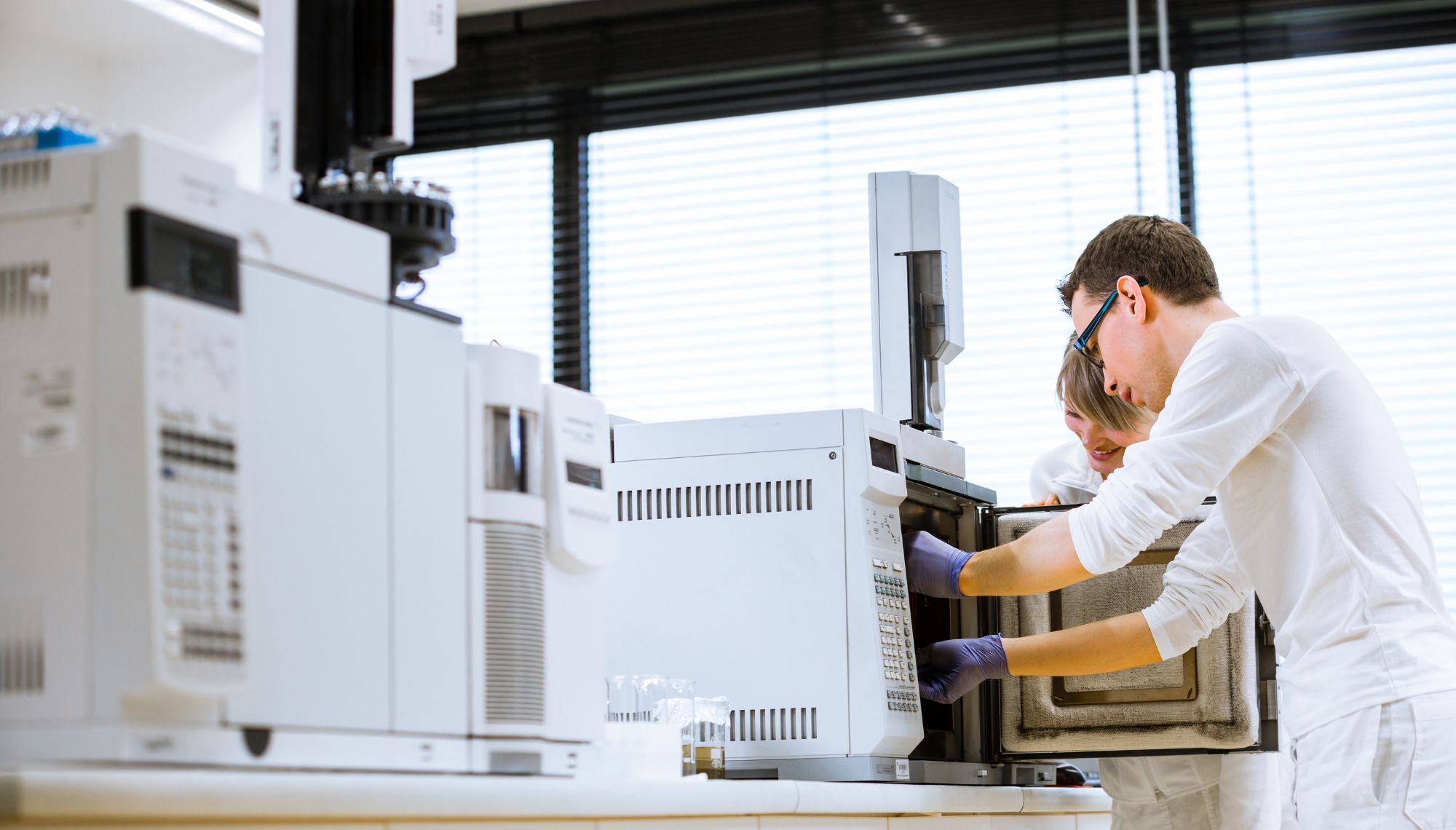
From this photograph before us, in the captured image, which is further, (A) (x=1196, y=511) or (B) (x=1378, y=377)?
(B) (x=1378, y=377)

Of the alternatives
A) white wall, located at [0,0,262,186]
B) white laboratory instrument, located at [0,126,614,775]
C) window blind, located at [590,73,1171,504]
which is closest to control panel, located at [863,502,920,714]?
white laboratory instrument, located at [0,126,614,775]

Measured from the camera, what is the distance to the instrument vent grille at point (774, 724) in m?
1.83

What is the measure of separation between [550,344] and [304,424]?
10.7 feet

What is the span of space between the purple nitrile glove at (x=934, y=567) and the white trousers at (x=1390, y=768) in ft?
1.58

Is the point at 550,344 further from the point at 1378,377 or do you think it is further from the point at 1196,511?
the point at 1196,511

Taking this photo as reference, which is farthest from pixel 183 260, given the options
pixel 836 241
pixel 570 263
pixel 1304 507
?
pixel 570 263

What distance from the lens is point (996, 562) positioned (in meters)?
2.01

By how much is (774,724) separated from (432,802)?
0.88m

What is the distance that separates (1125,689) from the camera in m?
2.13

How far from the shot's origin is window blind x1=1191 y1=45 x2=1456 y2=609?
3.64 metres

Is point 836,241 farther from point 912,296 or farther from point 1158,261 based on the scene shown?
point 1158,261

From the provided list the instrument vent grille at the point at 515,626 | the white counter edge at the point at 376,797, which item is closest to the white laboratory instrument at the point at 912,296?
the white counter edge at the point at 376,797

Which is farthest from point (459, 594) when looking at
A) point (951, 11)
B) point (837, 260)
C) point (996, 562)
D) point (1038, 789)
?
point (951, 11)

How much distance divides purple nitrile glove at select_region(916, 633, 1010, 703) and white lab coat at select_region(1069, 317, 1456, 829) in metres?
0.19
